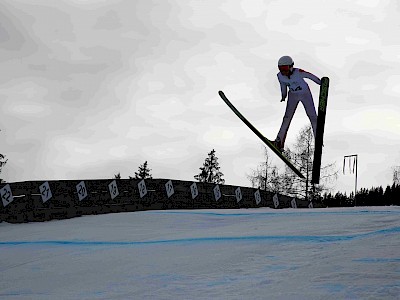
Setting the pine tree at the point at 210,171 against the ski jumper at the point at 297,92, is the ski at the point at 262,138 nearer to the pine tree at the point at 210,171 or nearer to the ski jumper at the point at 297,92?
the ski jumper at the point at 297,92

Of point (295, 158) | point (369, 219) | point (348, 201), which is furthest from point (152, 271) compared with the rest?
point (295, 158)

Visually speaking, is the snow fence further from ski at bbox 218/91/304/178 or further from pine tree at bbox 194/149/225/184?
pine tree at bbox 194/149/225/184

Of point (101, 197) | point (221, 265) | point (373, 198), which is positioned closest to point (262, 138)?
point (101, 197)

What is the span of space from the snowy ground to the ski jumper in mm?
2415

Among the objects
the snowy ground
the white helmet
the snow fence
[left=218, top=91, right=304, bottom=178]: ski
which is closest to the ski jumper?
the white helmet

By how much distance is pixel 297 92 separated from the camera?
261 inches

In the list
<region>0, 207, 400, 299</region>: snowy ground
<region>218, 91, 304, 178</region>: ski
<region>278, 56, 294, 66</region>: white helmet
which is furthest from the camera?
<region>218, 91, 304, 178</region>: ski

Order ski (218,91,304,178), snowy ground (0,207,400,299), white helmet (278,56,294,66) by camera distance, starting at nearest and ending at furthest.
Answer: snowy ground (0,207,400,299)
white helmet (278,56,294,66)
ski (218,91,304,178)

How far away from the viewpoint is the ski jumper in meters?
6.48

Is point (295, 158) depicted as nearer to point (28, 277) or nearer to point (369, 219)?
point (369, 219)

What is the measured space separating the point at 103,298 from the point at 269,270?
0.82 metres

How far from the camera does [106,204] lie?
1018cm

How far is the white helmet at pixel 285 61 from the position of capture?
245 inches

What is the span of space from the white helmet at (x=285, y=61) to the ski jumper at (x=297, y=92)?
0.20m
